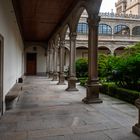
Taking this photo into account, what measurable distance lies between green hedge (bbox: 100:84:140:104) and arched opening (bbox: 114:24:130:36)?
22.6m

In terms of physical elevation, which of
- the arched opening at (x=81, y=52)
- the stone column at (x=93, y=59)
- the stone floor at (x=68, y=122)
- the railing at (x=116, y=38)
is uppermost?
the railing at (x=116, y=38)

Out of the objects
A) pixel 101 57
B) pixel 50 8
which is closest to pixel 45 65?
pixel 101 57

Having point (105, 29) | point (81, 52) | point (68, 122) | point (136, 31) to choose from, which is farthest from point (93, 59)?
point (136, 31)

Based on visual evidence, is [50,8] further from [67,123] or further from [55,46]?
[55,46]

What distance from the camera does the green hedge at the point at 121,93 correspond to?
7.43 m

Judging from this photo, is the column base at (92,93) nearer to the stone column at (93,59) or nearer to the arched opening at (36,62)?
the stone column at (93,59)

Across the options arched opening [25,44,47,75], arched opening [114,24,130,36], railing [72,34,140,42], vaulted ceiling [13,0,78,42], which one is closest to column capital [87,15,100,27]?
vaulted ceiling [13,0,78,42]

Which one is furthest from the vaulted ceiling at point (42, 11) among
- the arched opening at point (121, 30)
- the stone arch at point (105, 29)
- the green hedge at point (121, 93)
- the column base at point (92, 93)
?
the arched opening at point (121, 30)

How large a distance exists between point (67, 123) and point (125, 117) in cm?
159

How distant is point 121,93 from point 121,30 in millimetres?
25929

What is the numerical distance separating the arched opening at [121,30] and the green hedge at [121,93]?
890 inches

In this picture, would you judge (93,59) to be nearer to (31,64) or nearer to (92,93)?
(92,93)

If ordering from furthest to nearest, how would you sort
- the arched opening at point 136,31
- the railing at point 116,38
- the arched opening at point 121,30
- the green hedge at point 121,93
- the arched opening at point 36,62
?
the arched opening at point 136,31
the arched opening at point 121,30
the railing at point 116,38
the arched opening at point 36,62
the green hedge at point 121,93

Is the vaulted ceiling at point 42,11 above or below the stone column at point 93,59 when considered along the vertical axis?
above
